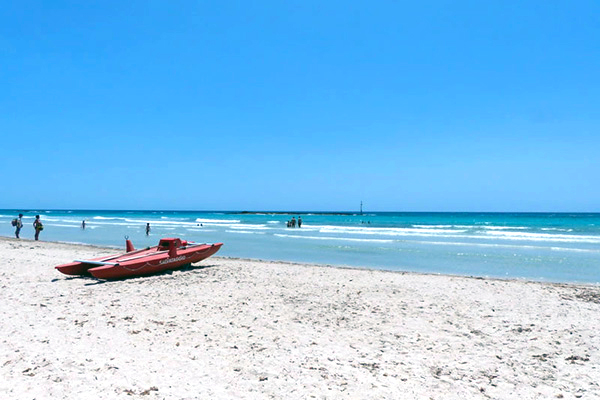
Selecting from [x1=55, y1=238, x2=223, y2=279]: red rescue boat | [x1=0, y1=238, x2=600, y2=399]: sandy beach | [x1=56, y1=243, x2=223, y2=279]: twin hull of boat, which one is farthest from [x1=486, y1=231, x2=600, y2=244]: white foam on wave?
[x1=56, y1=243, x2=223, y2=279]: twin hull of boat

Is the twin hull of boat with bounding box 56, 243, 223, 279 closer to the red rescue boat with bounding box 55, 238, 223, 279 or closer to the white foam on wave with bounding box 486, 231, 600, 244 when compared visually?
the red rescue boat with bounding box 55, 238, 223, 279

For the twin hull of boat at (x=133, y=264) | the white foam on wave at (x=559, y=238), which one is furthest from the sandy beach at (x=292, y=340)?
the white foam on wave at (x=559, y=238)

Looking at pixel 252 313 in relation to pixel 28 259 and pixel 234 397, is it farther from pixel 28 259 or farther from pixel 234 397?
pixel 28 259

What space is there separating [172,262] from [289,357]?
23.1 feet

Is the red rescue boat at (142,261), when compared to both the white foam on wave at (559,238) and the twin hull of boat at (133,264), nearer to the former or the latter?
the twin hull of boat at (133,264)

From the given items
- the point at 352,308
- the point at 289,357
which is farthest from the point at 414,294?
the point at 289,357

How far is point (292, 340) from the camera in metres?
5.84

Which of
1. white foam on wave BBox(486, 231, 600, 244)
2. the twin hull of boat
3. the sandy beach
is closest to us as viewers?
the sandy beach

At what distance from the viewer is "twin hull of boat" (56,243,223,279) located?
10.0 m

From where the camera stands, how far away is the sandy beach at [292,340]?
4.32 meters

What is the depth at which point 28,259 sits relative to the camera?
13531 millimetres

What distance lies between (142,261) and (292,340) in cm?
609

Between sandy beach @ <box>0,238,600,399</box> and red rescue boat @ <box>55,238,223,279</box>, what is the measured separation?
0.40m

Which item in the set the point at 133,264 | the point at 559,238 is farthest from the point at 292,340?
the point at 559,238
